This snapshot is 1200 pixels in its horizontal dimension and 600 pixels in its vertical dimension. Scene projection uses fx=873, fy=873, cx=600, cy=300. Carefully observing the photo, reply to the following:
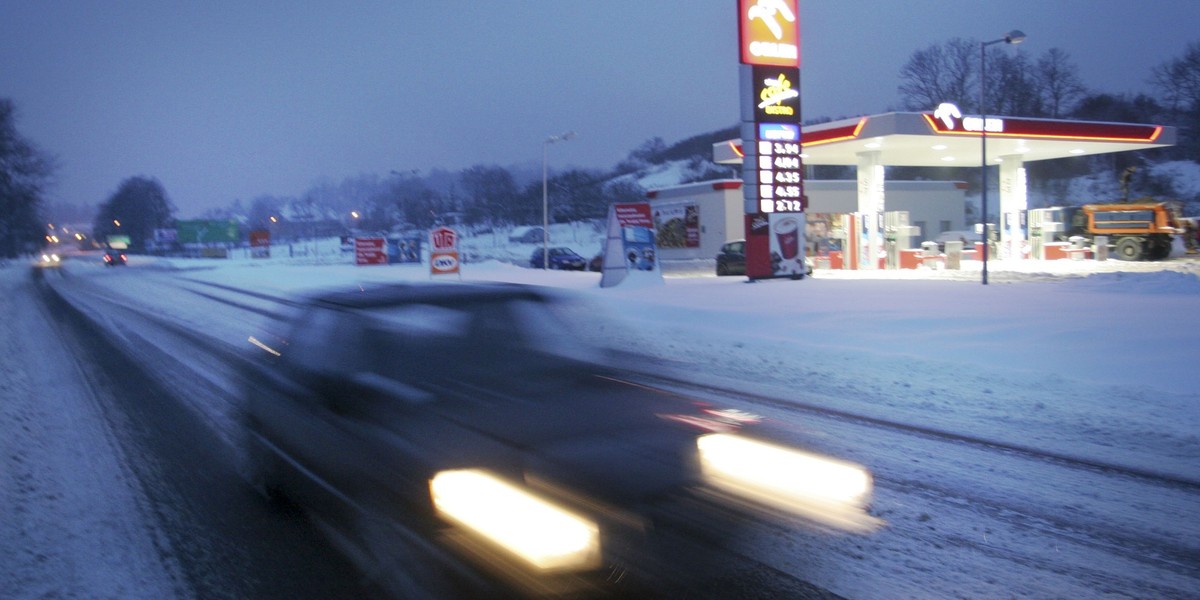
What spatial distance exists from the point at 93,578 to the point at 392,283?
2.59 metres

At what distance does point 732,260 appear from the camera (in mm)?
37188

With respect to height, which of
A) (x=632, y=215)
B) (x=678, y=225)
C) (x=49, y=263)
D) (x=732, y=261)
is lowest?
(x=732, y=261)

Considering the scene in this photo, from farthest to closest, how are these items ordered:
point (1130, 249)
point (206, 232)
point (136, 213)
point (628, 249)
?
point (136, 213) → point (206, 232) → point (1130, 249) → point (628, 249)

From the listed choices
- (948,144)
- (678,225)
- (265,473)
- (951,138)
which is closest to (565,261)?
(678,225)

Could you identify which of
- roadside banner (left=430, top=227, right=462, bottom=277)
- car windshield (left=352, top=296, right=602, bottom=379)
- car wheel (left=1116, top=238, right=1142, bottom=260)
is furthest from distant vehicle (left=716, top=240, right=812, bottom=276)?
car windshield (left=352, top=296, right=602, bottom=379)

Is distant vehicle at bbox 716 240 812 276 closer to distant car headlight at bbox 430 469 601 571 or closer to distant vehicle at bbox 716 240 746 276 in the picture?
distant vehicle at bbox 716 240 746 276

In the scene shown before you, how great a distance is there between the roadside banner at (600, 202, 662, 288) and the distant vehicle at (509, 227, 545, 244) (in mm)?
54000

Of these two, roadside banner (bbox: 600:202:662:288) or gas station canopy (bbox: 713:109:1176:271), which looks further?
gas station canopy (bbox: 713:109:1176:271)

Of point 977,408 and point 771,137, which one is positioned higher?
point 771,137

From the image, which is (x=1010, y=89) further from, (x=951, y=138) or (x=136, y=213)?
(x=136, y=213)

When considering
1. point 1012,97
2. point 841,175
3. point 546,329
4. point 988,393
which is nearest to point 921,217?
point 1012,97

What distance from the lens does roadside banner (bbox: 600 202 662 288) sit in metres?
28.7

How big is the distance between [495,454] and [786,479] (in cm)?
195

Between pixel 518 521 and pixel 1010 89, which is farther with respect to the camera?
pixel 1010 89
